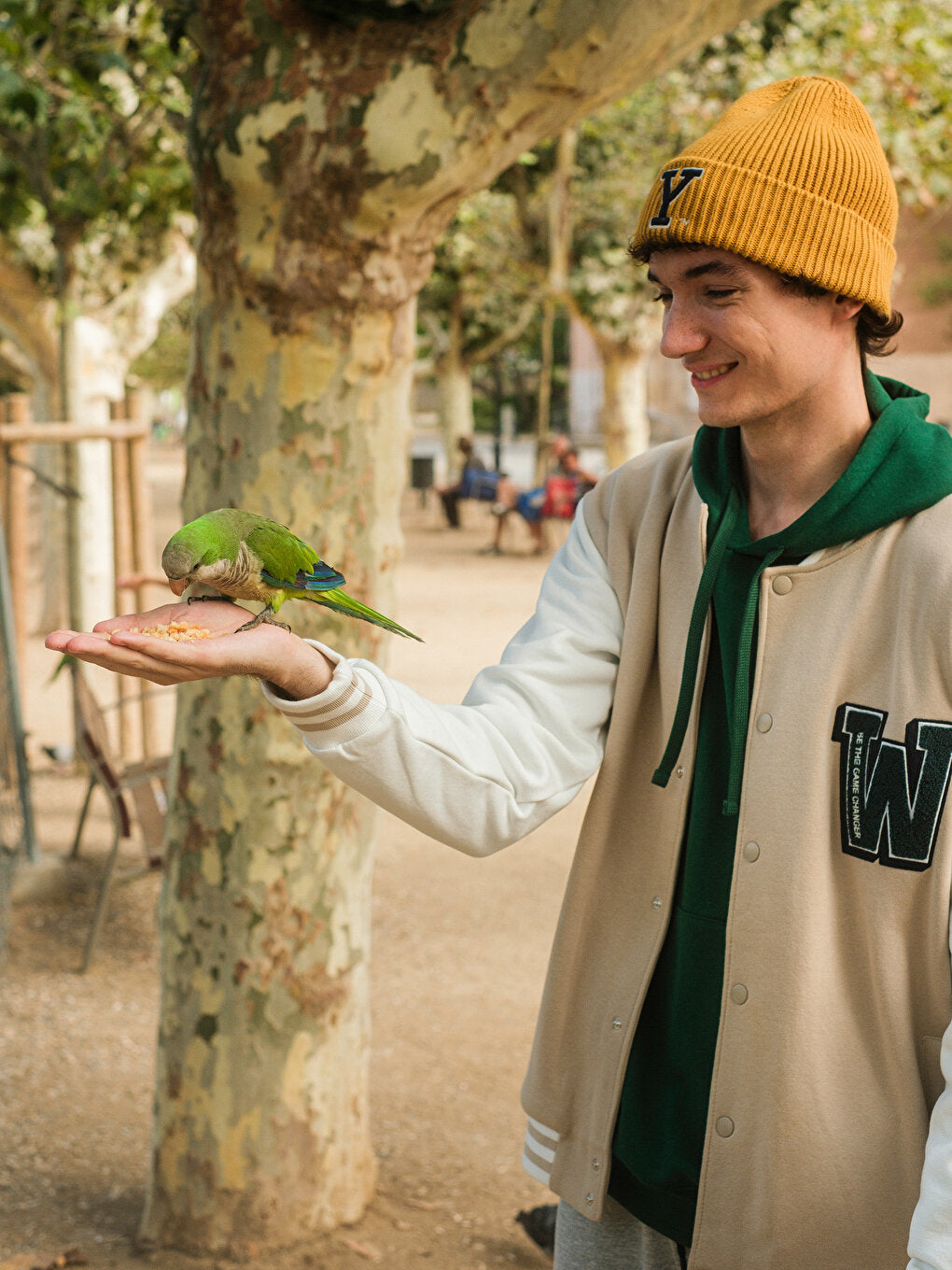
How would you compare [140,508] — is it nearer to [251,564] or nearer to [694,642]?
[251,564]

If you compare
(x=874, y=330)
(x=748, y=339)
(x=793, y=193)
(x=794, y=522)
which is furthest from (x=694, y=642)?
(x=793, y=193)

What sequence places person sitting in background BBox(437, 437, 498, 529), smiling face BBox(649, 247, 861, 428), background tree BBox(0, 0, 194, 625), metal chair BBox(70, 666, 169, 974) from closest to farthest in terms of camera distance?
smiling face BBox(649, 247, 861, 428)
metal chair BBox(70, 666, 169, 974)
background tree BBox(0, 0, 194, 625)
person sitting in background BBox(437, 437, 498, 529)

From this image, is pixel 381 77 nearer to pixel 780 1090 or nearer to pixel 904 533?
pixel 904 533

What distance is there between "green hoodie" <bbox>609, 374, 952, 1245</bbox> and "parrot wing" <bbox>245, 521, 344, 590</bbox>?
0.63 meters

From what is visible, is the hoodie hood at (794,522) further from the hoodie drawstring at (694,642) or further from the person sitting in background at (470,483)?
the person sitting in background at (470,483)

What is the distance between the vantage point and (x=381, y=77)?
10.3ft

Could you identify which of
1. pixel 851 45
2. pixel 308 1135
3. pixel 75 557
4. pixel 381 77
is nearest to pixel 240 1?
pixel 381 77

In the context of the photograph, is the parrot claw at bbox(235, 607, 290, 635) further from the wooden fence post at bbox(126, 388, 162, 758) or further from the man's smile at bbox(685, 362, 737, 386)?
the wooden fence post at bbox(126, 388, 162, 758)

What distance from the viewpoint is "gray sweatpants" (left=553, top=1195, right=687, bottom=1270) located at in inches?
84.3

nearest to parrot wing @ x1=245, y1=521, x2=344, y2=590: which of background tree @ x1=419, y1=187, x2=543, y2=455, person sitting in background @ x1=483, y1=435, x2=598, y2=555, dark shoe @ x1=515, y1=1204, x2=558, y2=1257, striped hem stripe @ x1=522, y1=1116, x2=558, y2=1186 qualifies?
striped hem stripe @ x1=522, y1=1116, x2=558, y2=1186

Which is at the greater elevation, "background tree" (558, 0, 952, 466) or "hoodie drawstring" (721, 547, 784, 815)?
"background tree" (558, 0, 952, 466)

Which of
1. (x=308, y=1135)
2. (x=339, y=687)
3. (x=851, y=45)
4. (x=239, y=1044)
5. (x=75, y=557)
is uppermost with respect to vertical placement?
(x=851, y=45)

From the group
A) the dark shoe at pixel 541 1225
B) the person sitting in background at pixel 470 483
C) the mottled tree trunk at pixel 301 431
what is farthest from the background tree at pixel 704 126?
the dark shoe at pixel 541 1225

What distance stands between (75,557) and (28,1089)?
4.82 meters
